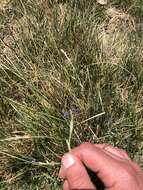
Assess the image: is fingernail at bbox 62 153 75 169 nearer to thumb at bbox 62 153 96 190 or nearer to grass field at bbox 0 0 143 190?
thumb at bbox 62 153 96 190

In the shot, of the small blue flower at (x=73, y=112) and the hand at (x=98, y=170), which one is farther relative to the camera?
the small blue flower at (x=73, y=112)

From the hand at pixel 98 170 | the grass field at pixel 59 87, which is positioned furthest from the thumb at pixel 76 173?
the grass field at pixel 59 87

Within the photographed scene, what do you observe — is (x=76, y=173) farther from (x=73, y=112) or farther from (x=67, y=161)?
(x=73, y=112)

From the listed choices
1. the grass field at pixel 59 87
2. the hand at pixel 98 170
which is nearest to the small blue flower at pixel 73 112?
the grass field at pixel 59 87

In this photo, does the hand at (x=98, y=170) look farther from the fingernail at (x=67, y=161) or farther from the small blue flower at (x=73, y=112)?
the small blue flower at (x=73, y=112)

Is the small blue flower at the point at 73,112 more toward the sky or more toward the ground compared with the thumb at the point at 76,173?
more toward the ground

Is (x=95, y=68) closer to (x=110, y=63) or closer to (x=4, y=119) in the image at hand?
(x=110, y=63)

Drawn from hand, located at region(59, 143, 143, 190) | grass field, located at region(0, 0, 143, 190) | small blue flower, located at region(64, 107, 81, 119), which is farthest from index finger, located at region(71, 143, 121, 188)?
small blue flower, located at region(64, 107, 81, 119)

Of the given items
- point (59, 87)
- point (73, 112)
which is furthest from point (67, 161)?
point (59, 87)
